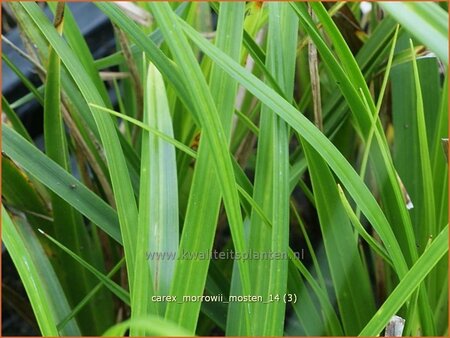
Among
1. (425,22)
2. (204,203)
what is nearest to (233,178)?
(204,203)

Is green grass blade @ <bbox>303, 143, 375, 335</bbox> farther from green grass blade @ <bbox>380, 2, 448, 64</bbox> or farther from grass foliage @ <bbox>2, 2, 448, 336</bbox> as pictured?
green grass blade @ <bbox>380, 2, 448, 64</bbox>

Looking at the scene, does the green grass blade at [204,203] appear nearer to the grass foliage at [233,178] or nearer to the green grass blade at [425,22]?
the grass foliage at [233,178]

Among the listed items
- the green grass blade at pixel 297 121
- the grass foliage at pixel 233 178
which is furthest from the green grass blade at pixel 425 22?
the green grass blade at pixel 297 121

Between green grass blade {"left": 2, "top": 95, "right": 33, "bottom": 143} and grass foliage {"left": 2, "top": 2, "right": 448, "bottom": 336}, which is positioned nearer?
grass foliage {"left": 2, "top": 2, "right": 448, "bottom": 336}

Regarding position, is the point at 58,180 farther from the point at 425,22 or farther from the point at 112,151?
the point at 425,22

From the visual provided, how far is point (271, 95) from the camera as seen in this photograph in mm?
388

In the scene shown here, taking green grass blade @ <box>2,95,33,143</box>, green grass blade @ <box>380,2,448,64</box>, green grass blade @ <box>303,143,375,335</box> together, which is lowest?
green grass blade @ <box>303,143,375,335</box>

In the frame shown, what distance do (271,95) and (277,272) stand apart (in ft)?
0.38

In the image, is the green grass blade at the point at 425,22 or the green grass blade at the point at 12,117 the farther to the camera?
the green grass blade at the point at 12,117

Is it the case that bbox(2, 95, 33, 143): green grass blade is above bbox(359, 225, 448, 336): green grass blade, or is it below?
above

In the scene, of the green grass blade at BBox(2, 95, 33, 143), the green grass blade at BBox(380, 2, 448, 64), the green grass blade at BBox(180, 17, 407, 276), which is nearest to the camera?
the green grass blade at BBox(380, 2, 448, 64)

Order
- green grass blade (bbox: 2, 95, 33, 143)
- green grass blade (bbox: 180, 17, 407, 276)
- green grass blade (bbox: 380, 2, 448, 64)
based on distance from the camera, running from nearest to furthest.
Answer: green grass blade (bbox: 380, 2, 448, 64), green grass blade (bbox: 180, 17, 407, 276), green grass blade (bbox: 2, 95, 33, 143)

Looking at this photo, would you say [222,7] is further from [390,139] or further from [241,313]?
[390,139]

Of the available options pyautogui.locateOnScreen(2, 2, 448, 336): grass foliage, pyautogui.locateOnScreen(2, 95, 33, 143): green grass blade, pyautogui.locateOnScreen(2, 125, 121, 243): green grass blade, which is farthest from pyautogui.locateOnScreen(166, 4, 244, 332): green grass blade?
pyautogui.locateOnScreen(2, 95, 33, 143): green grass blade
